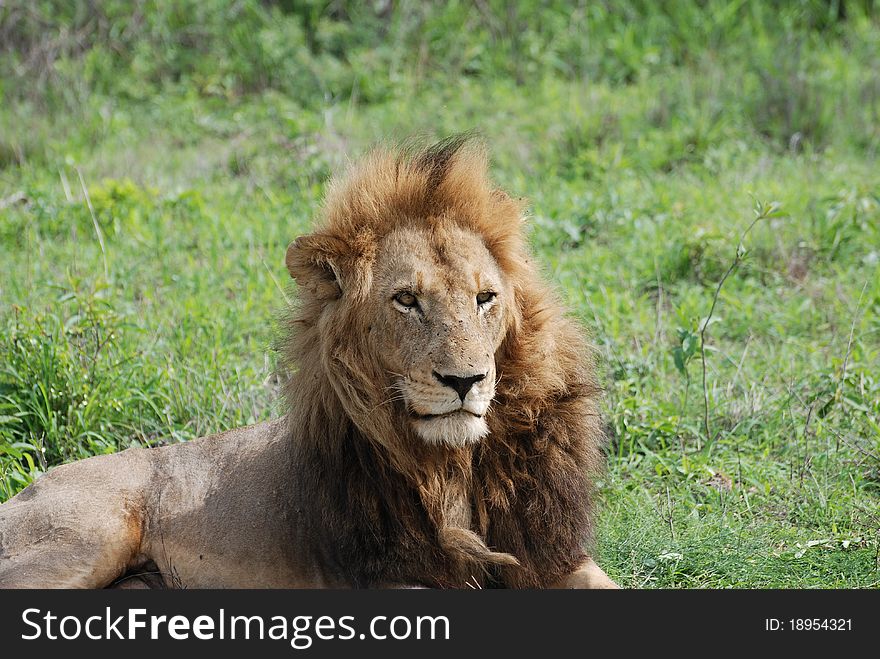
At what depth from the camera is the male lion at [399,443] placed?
3131mm

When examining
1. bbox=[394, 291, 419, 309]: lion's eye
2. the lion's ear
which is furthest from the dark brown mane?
bbox=[394, 291, 419, 309]: lion's eye

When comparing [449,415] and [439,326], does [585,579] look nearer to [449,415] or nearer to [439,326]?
[449,415]

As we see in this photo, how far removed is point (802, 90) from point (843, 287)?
9.83 ft

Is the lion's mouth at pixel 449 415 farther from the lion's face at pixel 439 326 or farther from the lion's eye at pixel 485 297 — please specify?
the lion's eye at pixel 485 297

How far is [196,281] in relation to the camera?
6.00m

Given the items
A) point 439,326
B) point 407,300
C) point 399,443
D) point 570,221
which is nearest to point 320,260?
point 407,300

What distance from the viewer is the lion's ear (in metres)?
3.25

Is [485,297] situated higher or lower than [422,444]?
higher

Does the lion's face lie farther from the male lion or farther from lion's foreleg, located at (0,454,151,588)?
lion's foreleg, located at (0,454,151,588)

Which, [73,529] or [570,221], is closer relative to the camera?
[73,529]

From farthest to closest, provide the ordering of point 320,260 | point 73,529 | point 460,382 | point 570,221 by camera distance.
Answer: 1. point 570,221
2. point 73,529
3. point 320,260
4. point 460,382

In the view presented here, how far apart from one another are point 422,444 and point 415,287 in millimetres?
437

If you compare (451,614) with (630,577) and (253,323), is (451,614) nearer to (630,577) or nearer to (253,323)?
(630,577)

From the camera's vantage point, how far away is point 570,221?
21.7 ft
